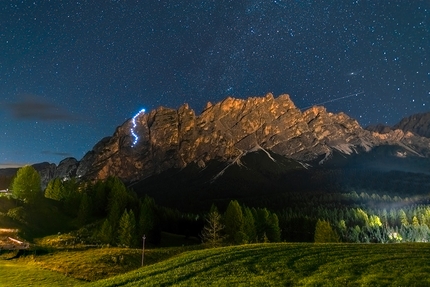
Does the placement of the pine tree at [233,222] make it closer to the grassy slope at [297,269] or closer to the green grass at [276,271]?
the green grass at [276,271]

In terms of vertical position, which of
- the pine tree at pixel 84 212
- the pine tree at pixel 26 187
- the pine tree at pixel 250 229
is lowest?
the pine tree at pixel 250 229

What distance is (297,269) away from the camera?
3534 cm

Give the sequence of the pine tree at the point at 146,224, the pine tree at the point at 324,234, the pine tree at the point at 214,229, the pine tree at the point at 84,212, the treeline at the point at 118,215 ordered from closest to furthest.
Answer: the treeline at the point at 118,215 → the pine tree at the point at 214,229 → the pine tree at the point at 146,224 → the pine tree at the point at 84,212 → the pine tree at the point at 324,234

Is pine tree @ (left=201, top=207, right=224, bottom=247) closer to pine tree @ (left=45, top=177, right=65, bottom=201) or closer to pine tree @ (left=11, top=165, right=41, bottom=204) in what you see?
pine tree @ (left=11, top=165, right=41, bottom=204)

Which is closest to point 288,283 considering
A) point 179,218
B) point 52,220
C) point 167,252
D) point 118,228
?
point 167,252

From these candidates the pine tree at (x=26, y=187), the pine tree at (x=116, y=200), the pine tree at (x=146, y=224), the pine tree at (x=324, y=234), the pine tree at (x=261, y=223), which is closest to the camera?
the pine tree at (x=146, y=224)

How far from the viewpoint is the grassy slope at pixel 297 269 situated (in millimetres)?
30372

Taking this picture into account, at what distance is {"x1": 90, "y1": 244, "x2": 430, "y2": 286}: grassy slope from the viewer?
30.4 meters

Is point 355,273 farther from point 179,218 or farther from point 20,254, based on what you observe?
point 179,218

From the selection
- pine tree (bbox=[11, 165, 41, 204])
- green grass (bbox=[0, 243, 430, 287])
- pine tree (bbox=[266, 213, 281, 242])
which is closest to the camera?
green grass (bbox=[0, 243, 430, 287])

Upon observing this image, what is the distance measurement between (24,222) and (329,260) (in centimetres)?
10034

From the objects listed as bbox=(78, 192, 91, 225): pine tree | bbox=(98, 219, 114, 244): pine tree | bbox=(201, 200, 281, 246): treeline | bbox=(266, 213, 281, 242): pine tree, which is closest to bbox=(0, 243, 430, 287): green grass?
bbox=(98, 219, 114, 244): pine tree

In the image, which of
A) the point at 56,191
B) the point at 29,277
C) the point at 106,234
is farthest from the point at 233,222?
the point at 29,277

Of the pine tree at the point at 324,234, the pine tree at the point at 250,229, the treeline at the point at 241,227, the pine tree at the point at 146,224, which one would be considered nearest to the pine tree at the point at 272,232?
the treeline at the point at 241,227
